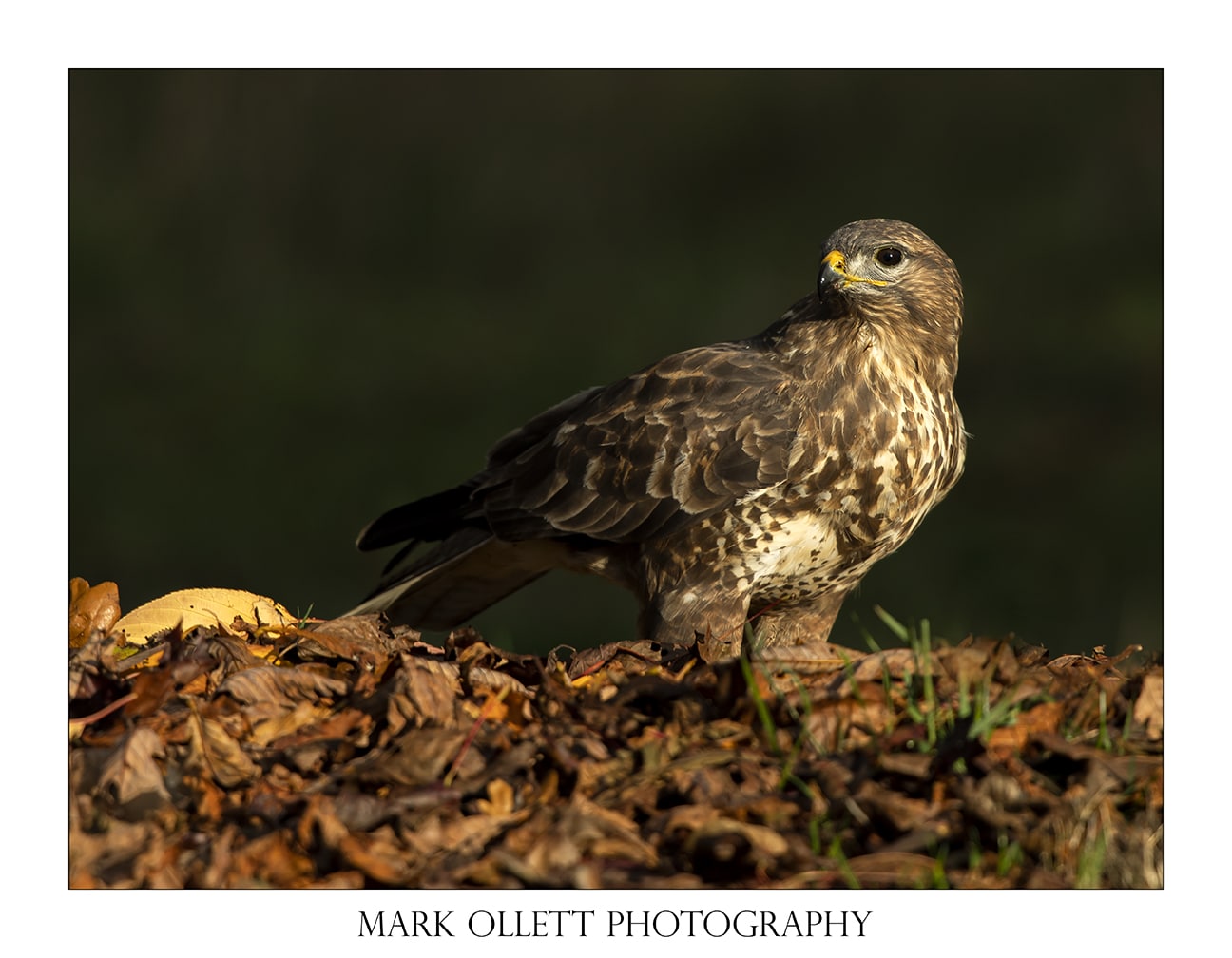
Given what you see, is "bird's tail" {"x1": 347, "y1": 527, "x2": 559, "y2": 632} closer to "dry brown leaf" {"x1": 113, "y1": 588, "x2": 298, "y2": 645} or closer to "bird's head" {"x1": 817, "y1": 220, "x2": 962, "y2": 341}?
"dry brown leaf" {"x1": 113, "y1": 588, "x2": 298, "y2": 645}

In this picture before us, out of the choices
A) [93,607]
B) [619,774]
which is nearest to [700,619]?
[619,774]

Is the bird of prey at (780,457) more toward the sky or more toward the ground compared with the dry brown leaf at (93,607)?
more toward the sky

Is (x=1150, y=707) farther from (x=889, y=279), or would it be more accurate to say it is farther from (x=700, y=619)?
(x=889, y=279)

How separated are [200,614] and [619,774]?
1.61m

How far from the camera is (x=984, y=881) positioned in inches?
114

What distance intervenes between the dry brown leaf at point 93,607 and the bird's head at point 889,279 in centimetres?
222

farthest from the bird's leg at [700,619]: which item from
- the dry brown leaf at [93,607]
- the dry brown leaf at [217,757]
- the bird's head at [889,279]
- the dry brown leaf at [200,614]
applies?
the dry brown leaf at [217,757]

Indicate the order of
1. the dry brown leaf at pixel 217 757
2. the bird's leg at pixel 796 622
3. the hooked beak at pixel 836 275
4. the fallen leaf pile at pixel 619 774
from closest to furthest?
the fallen leaf pile at pixel 619 774 → the dry brown leaf at pixel 217 757 → the hooked beak at pixel 836 275 → the bird's leg at pixel 796 622

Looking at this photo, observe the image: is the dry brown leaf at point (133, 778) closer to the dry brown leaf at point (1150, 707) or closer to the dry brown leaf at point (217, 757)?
the dry brown leaf at point (217, 757)

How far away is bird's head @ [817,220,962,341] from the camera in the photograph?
4.74 metres

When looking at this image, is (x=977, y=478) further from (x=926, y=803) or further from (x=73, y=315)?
(x=926, y=803)

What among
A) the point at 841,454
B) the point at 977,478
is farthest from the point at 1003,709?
the point at 977,478

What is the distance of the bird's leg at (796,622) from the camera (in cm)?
526

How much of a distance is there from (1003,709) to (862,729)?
0.30 meters
